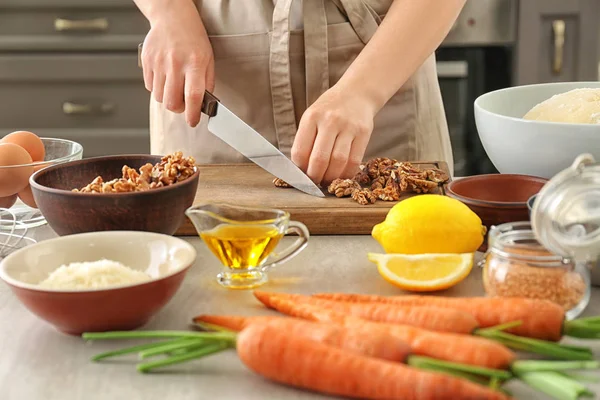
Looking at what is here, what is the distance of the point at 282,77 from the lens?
5.52 ft

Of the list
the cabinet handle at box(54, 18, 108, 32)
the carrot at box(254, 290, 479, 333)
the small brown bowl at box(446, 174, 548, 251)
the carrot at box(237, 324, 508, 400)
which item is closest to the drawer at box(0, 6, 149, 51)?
the cabinet handle at box(54, 18, 108, 32)

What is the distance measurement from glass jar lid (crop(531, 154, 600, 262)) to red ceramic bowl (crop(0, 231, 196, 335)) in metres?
0.40

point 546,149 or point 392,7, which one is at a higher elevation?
point 392,7

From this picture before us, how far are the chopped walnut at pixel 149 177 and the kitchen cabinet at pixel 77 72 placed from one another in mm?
1618

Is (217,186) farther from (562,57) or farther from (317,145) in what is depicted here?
(562,57)

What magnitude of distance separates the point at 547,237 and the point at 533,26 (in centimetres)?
188

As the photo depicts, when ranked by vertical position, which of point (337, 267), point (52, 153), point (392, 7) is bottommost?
point (337, 267)

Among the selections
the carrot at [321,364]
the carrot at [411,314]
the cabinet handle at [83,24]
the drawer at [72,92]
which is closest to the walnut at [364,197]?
the carrot at [411,314]

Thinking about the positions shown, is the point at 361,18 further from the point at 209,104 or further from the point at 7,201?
the point at 7,201

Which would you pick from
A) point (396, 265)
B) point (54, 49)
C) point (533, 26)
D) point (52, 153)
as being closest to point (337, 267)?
point (396, 265)

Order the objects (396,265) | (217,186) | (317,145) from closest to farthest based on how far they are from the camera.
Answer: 1. (396,265)
2. (317,145)
3. (217,186)

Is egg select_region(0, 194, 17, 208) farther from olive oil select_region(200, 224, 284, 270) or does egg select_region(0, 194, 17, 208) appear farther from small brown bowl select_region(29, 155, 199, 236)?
olive oil select_region(200, 224, 284, 270)

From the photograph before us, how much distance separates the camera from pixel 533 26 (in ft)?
8.77

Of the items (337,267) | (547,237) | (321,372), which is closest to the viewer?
(321,372)
